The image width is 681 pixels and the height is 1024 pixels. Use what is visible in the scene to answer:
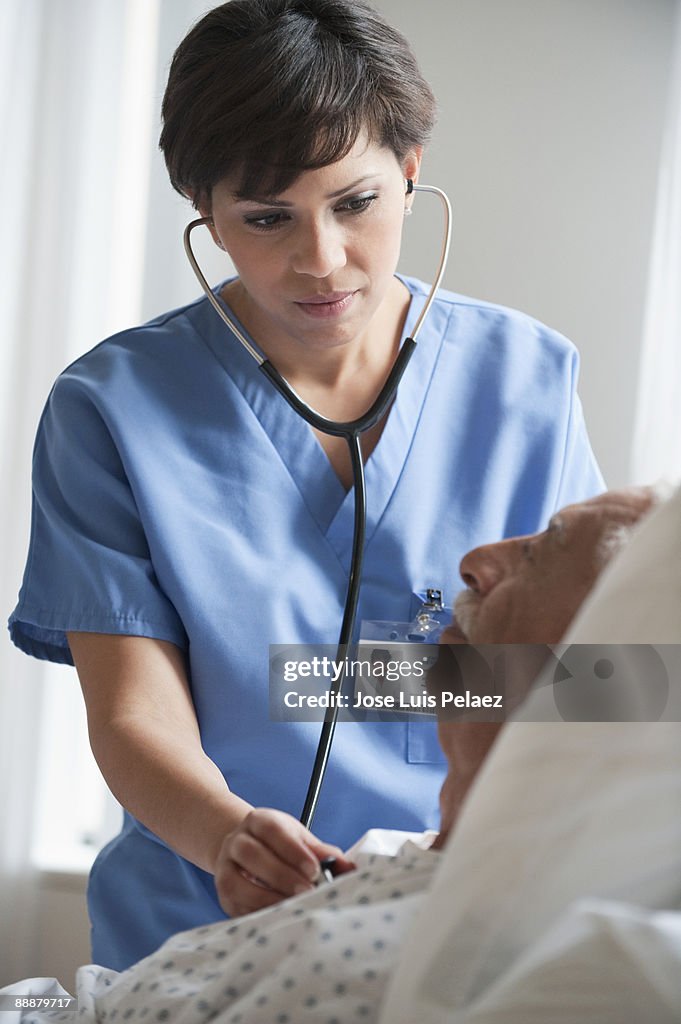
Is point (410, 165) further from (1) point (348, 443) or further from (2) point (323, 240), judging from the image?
(1) point (348, 443)

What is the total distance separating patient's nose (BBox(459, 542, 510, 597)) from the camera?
2.66ft

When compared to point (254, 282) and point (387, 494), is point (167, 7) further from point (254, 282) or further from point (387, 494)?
point (387, 494)

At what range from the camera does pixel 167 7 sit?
180 centimetres

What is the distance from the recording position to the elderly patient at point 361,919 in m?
0.57

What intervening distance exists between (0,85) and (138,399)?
0.87 m

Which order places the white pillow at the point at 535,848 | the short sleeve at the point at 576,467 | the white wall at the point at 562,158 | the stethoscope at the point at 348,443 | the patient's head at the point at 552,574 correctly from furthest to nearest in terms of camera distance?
the white wall at the point at 562,158 → the short sleeve at the point at 576,467 → the stethoscope at the point at 348,443 → the patient's head at the point at 552,574 → the white pillow at the point at 535,848

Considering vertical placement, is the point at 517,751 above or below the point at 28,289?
below

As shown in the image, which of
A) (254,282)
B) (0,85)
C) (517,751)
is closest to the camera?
(517,751)

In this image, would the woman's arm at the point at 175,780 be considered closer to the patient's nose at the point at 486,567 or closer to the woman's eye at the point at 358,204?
the patient's nose at the point at 486,567

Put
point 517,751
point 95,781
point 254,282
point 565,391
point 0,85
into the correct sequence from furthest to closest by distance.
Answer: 1. point 95,781
2. point 0,85
3. point 565,391
4. point 254,282
5. point 517,751

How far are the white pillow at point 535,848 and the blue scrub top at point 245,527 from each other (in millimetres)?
599

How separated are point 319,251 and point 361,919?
65 centimetres

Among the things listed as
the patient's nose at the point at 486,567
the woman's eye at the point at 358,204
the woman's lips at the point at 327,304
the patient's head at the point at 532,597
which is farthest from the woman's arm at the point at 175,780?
the woman's eye at the point at 358,204

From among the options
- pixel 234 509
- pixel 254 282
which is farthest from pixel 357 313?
pixel 234 509
